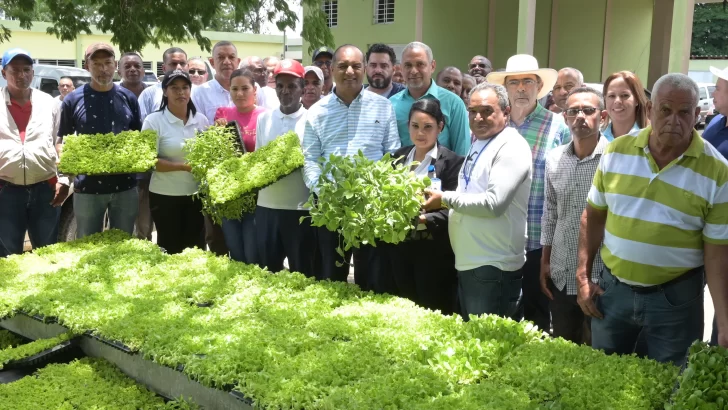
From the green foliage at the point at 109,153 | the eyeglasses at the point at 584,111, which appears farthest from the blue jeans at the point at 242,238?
the eyeglasses at the point at 584,111

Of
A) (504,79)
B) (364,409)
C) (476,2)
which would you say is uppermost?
(476,2)

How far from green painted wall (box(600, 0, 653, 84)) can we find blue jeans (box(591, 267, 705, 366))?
1774cm

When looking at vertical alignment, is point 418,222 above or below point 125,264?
above

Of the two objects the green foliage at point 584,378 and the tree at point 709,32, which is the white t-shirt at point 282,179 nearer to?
the green foliage at point 584,378

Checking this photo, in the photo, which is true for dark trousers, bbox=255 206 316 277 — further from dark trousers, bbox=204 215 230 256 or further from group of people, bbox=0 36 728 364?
dark trousers, bbox=204 215 230 256

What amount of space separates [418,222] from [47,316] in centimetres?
247

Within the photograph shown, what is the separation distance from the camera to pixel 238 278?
15.1 ft

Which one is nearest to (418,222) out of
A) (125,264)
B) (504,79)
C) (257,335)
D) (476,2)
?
(257,335)

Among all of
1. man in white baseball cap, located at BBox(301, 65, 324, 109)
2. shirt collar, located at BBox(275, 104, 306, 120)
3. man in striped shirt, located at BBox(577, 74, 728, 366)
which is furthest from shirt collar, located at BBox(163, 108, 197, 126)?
man in striped shirt, located at BBox(577, 74, 728, 366)

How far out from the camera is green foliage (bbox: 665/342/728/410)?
2604 millimetres

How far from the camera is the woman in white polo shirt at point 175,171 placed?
250 inches

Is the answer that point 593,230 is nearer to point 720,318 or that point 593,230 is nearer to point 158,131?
point 720,318

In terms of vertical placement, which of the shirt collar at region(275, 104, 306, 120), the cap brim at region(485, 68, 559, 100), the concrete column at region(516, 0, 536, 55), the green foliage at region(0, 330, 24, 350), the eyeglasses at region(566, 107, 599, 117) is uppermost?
the concrete column at region(516, 0, 536, 55)

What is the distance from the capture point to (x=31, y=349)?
157 inches
